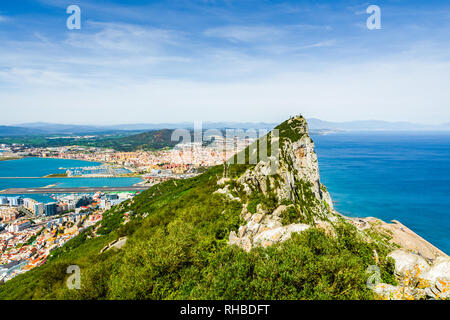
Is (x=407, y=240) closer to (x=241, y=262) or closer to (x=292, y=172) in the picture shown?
(x=292, y=172)

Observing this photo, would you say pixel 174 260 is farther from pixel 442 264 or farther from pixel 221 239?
pixel 442 264

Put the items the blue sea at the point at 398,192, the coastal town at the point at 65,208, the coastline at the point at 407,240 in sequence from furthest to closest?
the blue sea at the point at 398,192 < the coastline at the point at 407,240 < the coastal town at the point at 65,208

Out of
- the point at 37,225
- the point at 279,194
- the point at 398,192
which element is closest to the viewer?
the point at 279,194

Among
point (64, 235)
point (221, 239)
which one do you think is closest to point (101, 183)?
point (64, 235)

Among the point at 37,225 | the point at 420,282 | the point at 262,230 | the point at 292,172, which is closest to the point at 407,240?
the point at 292,172

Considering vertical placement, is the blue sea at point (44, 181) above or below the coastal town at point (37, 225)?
above

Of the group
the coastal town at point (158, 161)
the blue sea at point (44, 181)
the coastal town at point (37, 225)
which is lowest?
the coastal town at point (37, 225)

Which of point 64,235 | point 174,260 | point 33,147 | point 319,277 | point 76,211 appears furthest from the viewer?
point 33,147

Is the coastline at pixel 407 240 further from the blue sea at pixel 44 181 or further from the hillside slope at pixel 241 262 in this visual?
the blue sea at pixel 44 181

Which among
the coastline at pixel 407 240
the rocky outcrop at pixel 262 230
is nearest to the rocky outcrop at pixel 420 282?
the rocky outcrop at pixel 262 230
